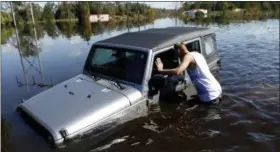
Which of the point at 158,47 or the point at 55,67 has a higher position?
the point at 158,47

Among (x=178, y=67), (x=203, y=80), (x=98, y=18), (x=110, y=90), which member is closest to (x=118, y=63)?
(x=110, y=90)

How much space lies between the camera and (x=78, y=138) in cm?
387

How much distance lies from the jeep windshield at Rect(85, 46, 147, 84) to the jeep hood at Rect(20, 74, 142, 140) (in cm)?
34

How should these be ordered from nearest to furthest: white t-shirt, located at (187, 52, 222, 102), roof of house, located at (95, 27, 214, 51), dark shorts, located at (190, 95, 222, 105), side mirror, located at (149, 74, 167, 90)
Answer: side mirror, located at (149, 74, 167, 90), roof of house, located at (95, 27, 214, 51), white t-shirt, located at (187, 52, 222, 102), dark shorts, located at (190, 95, 222, 105)

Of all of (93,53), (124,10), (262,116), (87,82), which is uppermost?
(124,10)

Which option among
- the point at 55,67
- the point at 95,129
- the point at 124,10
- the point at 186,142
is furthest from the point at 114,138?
the point at 124,10

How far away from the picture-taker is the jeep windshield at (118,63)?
5039 mm

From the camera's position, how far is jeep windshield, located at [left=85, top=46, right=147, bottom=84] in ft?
16.5

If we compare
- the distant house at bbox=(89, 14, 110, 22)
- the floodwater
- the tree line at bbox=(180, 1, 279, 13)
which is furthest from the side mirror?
the tree line at bbox=(180, 1, 279, 13)

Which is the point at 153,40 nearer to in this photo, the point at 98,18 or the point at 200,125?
the point at 200,125

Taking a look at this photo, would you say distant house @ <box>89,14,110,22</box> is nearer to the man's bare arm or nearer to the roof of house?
the roof of house

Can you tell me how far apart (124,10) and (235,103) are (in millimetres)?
85571

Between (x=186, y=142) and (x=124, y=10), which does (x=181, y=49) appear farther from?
(x=124, y=10)

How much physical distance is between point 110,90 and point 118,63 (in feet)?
2.68
